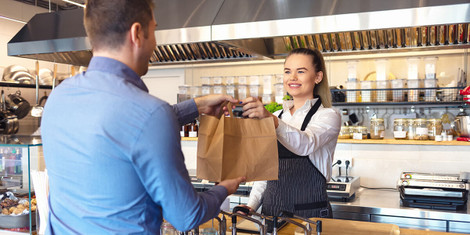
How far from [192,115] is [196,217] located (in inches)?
23.0

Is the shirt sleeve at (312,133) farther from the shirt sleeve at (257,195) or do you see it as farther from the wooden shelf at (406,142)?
the wooden shelf at (406,142)

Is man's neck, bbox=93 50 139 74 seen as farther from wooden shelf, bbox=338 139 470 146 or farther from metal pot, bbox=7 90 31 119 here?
metal pot, bbox=7 90 31 119

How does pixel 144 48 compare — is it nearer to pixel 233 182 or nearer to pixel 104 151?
pixel 104 151

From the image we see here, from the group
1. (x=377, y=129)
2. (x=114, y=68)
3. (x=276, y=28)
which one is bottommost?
(x=377, y=129)

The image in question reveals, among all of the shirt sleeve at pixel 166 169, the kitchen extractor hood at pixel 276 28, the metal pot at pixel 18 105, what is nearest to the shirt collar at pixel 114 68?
the shirt sleeve at pixel 166 169

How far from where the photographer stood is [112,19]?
105cm

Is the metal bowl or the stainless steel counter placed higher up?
the metal bowl

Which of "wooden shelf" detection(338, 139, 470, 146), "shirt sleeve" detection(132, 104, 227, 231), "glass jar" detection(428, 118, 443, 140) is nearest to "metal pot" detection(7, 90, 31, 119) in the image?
"wooden shelf" detection(338, 139, 470, 146)

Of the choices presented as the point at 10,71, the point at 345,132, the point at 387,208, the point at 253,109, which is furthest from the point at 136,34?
the point at 10,71

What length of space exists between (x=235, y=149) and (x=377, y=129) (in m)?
3.11

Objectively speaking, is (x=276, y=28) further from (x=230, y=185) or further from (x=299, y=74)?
(x=230, y=185)

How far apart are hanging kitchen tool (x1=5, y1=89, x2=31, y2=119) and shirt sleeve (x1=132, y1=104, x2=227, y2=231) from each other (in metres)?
5.49

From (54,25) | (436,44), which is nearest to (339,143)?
(436,44)

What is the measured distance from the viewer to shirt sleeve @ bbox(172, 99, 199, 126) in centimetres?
156
